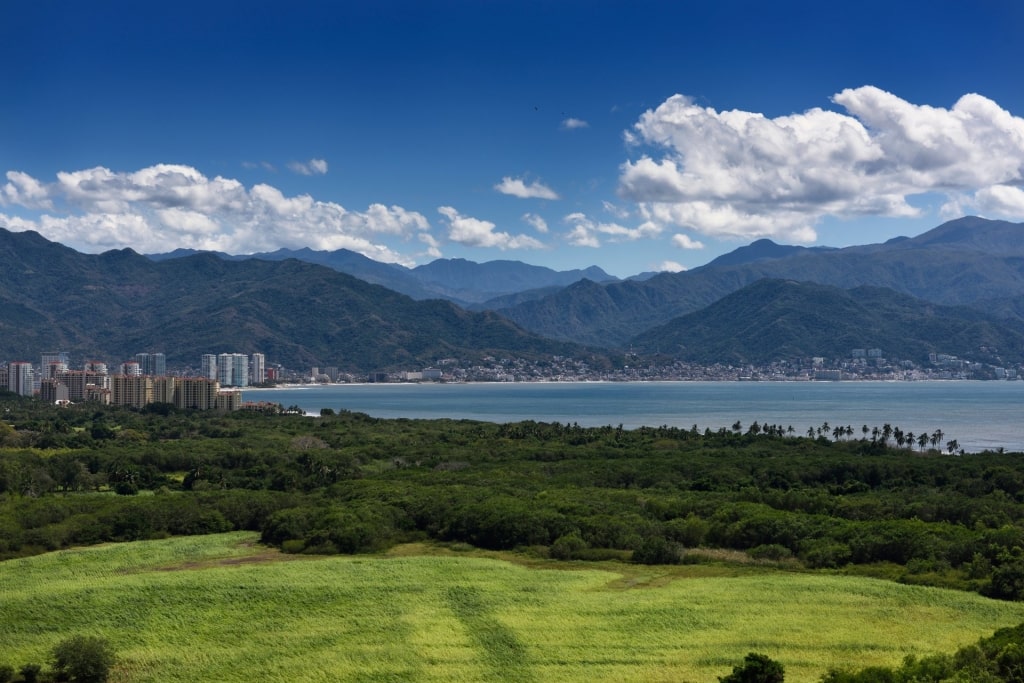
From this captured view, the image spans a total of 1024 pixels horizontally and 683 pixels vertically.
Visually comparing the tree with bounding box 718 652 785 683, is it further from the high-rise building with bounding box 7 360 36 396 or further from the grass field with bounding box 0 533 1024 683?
the high-rise building with bounding box 7 360 36 396

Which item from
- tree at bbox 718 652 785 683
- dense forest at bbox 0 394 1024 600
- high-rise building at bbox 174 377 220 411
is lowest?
tree at bbox 718 652 785 683

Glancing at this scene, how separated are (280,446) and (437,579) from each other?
55068 mm

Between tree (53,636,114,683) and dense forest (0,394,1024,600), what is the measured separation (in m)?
15.8

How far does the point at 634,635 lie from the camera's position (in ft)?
107

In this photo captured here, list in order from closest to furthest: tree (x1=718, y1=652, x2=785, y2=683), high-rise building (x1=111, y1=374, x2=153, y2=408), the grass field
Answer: tree (x1=718, y1=652, x2=785, y2=683) < the grass field < high-rise building (x1=111, y1=374, x2=153, y2=408)

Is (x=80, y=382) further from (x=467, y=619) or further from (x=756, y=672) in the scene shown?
(x=756, y=672)

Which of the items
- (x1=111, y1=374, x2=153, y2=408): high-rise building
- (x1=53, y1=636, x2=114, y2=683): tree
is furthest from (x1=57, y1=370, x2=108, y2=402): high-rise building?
(x1=53, y1=636, x2=114, y2=683): tree

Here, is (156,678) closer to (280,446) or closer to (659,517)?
(659,517)

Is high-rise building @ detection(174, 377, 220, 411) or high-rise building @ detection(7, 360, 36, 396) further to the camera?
high-rise building @ detection(7, 360, 36, 396)

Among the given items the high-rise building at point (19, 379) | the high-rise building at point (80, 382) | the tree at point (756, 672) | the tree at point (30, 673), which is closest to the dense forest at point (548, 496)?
the tree at point (756, 672)

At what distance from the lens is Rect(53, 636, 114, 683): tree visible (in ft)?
96.5

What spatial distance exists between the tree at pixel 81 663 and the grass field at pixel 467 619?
824 millimetres

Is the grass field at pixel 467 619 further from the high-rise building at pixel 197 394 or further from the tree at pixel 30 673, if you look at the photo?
the high-rise building at pixel 197 394

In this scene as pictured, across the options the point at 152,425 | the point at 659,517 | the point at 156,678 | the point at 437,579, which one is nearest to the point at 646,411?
the point at 152,425
